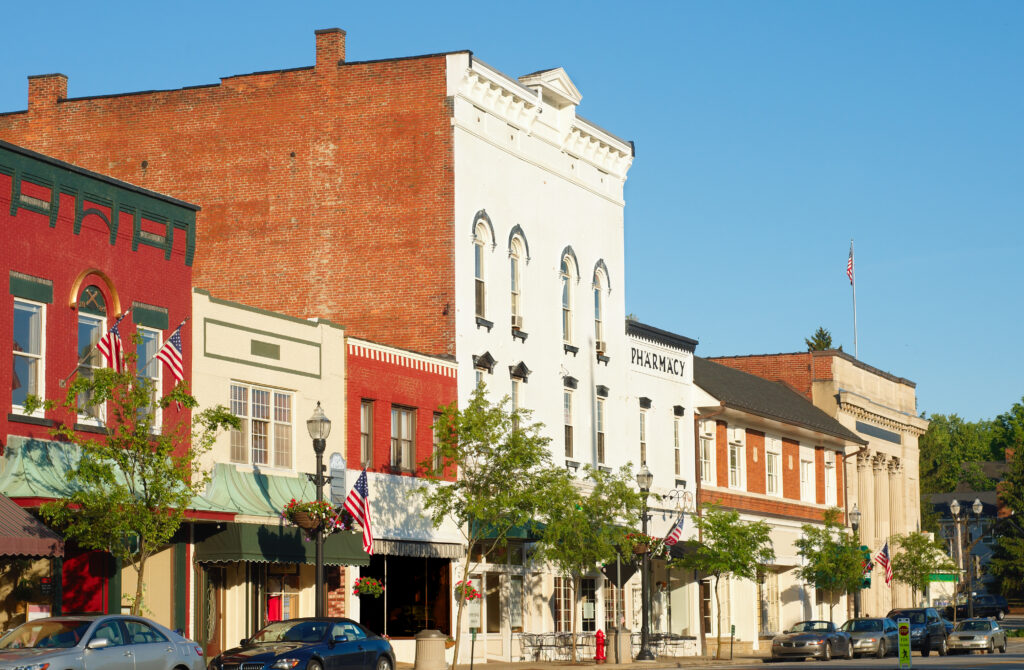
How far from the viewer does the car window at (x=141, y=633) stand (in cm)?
2245

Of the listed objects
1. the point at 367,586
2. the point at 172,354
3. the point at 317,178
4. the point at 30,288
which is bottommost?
the point at 367,586

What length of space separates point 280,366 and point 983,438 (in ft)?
524

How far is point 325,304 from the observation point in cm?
4131

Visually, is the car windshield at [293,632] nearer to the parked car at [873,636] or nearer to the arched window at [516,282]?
the arched window at [516,282]

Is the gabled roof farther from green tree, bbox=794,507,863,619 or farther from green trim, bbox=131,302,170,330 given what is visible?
green trim, bbox=131,302,170,330

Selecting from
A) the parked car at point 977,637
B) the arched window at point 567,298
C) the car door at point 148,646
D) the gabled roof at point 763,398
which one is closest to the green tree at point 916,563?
the gabled roof at point 763,398

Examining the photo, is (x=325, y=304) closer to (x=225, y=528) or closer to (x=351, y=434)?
(x=351, y=434)

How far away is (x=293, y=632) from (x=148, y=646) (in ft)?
12.8

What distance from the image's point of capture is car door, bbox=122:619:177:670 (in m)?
22.3

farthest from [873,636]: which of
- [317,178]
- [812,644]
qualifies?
[317,178]

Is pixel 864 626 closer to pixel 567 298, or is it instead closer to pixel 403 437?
pixel 567 298

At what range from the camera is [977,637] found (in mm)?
52781

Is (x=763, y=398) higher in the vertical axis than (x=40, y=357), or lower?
higher

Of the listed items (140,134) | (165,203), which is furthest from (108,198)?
(140,134)
